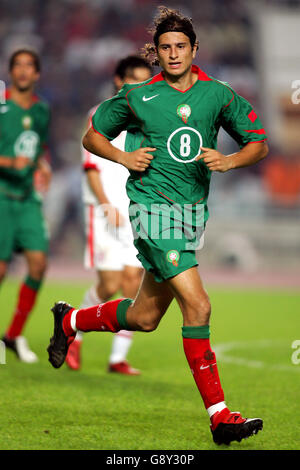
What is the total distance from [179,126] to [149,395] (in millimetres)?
2009

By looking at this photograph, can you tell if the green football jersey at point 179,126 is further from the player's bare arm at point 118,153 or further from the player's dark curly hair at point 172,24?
the player's dark curly hair at point 172,24

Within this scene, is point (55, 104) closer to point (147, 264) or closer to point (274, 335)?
point (274, 335)

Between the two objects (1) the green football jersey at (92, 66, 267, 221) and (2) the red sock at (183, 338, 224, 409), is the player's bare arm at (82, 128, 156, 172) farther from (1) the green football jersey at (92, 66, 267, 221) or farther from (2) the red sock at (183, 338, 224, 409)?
(2) the red sock at (183, 338, 224, 409)

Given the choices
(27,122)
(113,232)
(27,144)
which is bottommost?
(113,232)

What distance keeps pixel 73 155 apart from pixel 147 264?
53.6 feet

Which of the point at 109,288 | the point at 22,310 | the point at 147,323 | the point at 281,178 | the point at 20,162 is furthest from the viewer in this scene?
the point at 281,178

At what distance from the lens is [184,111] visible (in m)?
4.25

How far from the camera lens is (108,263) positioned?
6.61 metres

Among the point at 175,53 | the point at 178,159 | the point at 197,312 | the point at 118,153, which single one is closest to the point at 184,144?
the point at 178,159

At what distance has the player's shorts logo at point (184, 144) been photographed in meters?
4.26

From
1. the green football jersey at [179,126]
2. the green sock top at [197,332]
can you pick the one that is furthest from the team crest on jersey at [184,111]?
the green sock top at [197,332]

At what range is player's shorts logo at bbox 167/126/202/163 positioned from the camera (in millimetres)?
4258

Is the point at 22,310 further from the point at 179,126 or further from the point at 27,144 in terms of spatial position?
the point at 179,126

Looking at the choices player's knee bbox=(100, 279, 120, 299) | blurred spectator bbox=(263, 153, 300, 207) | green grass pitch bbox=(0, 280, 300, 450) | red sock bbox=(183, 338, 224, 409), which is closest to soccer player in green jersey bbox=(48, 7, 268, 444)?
red sock bbox=(183, 338, 224, 409)
